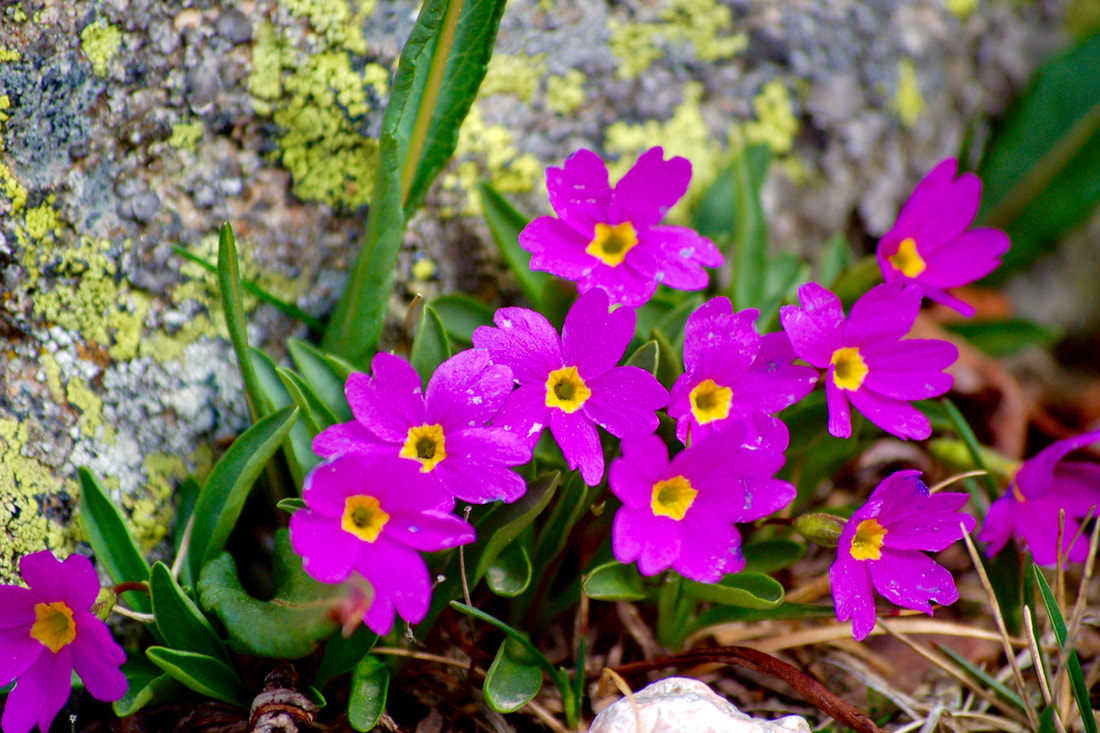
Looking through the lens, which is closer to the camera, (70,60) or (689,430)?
(689,430)

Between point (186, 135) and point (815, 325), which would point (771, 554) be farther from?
point (186, 135)

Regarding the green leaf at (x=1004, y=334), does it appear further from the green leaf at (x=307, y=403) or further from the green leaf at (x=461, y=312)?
the green leaf at (x=307, y=403)

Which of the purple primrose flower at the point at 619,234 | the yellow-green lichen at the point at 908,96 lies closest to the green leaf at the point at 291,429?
the purple primrose flower at the point at 619,234

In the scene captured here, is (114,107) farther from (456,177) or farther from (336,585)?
(336,585)

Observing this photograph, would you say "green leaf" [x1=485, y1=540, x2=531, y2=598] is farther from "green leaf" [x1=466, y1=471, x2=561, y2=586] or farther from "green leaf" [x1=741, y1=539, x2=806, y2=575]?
"green leaf" [x1=741, y1=539, x2=806, y2=575]

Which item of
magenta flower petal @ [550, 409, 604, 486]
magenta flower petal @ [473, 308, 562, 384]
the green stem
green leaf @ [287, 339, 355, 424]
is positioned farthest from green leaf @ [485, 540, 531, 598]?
the green stem

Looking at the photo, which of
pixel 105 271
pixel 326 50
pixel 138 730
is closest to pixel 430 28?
pixel 326 50
